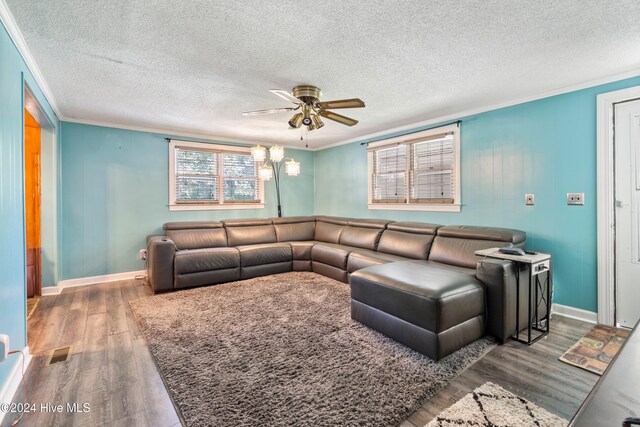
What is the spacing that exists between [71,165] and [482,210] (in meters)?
5.71

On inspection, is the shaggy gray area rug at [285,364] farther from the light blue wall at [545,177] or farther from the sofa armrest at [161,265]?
the light blue wall at [545,177]

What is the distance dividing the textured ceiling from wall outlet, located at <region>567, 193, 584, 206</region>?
3.66ft

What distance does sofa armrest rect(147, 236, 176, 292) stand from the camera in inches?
149

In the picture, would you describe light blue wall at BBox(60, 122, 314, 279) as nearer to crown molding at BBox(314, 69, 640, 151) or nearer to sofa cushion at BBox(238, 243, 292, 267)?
sofa cushion at BBox(238, 243, 292, 267)

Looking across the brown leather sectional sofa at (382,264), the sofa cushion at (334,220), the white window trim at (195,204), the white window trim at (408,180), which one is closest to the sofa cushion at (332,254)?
the brown leather sectional sofa at (382,264)

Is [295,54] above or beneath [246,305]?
above

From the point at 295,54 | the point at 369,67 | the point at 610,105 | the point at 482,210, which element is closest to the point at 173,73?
the point at 295,54

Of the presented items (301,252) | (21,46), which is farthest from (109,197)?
(301,252)

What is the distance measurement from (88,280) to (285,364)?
12.7 ft

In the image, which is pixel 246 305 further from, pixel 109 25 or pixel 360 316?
pixel 109 25

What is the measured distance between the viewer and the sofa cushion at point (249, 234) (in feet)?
16.4

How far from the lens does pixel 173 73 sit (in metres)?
2.66

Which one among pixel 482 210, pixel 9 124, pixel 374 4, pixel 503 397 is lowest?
pixel 503 397

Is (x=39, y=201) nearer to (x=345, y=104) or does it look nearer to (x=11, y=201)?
(x=11, y=201)
